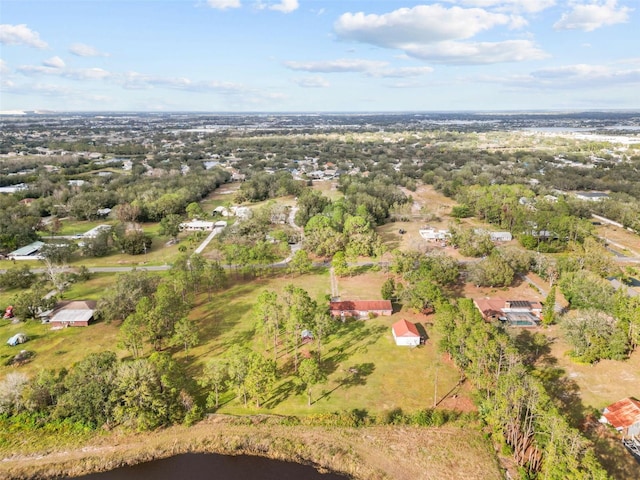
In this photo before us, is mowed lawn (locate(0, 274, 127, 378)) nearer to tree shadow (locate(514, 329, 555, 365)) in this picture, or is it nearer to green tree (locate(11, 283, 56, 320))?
green tree (locate(11, 283, 56, 320))

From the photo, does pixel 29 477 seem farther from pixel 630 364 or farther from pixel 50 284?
pixel 630 364

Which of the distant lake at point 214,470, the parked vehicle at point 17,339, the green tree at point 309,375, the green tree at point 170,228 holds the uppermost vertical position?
the green tree at point 170,228

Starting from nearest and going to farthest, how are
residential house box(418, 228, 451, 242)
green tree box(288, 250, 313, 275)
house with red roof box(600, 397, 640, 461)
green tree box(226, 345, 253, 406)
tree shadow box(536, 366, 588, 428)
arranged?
house with red roof box(600, 397, 640, 461)
tree shadow box(536, 366, 588, 428)
green tree box(226, 345, 253, 406)
green tree box(288, 250, 313, 275)
residential house box(418, 228, 451, 242)

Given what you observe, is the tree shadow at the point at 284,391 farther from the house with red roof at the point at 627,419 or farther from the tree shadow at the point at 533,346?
the house with red roof at the point at 627,419

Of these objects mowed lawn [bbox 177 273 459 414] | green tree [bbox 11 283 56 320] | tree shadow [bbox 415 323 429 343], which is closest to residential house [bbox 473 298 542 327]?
tree shadow [bbox 415 323 429 343]

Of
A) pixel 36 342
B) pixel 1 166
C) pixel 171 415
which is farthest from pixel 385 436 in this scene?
pixel 1 166

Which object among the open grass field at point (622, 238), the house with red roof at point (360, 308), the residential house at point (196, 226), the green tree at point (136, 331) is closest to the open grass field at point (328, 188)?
the residential house at point (196, 226)
